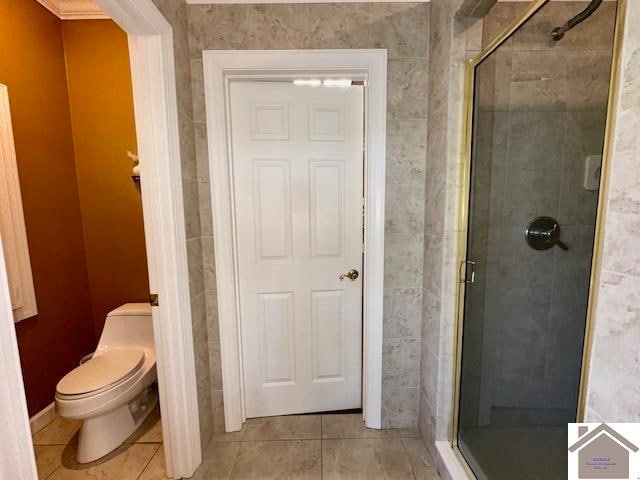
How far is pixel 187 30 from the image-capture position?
1.36 metres

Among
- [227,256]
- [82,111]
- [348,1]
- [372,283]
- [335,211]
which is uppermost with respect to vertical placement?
[348,1]

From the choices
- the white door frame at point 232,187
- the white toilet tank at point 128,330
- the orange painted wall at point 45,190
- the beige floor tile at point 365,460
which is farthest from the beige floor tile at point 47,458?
the beige floor tile at point 365,460

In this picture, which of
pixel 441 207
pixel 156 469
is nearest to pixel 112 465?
pixel 156 469

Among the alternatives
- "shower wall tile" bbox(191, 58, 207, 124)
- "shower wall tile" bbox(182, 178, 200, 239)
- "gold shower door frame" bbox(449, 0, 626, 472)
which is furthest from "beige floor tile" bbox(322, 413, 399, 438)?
"shower wall tile" bbox(191, 58, 207, 124)

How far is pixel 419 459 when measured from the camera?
1448 millimetres

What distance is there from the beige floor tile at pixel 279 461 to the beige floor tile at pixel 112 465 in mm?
480

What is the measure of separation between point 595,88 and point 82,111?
260cm

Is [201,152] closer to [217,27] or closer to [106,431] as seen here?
[217,27]

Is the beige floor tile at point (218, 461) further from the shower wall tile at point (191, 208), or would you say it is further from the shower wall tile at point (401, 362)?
the shower wall tile at point (191, 208)

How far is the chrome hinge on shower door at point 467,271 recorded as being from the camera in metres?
1.29

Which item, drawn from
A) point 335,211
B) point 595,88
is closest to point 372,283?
point 335,211

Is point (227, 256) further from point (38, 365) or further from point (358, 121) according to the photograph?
point (38, 365)

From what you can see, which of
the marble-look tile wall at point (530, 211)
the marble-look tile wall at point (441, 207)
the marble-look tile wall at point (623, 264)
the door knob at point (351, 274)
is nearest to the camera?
the marble-look tile wall at point (623, 264)

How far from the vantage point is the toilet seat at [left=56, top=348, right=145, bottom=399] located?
4.47 feet
